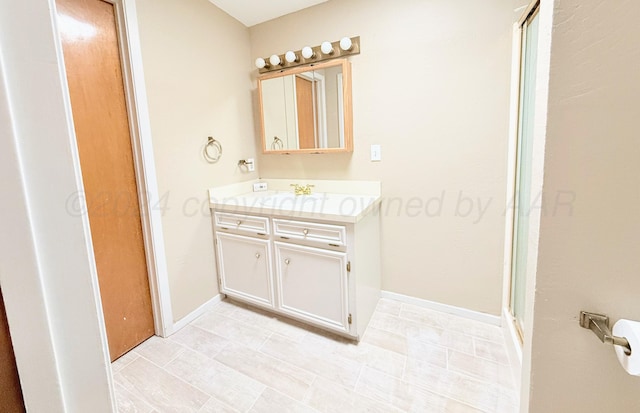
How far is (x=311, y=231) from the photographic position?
1800 millimetres

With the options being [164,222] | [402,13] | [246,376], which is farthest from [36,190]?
[402,13]

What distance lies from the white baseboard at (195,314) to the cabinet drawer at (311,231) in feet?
2.79

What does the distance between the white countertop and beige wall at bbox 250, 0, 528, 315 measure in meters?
0.12

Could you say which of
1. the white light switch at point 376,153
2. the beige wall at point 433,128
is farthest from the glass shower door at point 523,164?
the white light switch at point 376,153

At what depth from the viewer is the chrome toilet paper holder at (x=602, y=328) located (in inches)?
23.7

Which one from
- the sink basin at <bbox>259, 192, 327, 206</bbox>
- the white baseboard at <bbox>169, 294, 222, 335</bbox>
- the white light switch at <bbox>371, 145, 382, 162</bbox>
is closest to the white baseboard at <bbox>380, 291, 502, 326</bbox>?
the sink basin at <bbox>259, 192, 327, 206</bbox>

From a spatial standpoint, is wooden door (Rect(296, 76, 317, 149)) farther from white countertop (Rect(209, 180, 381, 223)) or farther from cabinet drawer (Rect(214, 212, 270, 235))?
cabinet drawer (Rect(214, 212, 270, 235))

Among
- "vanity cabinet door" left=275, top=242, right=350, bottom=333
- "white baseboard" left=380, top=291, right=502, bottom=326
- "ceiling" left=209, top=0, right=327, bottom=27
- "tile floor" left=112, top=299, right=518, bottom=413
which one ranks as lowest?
"tile floor" left=112, top=299, right=518, bottom=413

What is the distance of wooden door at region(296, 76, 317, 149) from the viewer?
2.21 m

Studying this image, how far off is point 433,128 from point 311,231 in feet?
3.49

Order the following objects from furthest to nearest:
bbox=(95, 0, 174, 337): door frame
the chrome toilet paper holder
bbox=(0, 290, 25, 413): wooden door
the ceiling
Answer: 1. the ceiling
2. bbox=(95, 0, 174, 337): door frame
3. the chrome toilet paper holder
4. bbox=(0, 290, 25, 413): wooden door

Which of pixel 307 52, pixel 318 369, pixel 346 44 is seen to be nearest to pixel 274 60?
pixel 307 52

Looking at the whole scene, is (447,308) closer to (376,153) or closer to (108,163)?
(376,153)

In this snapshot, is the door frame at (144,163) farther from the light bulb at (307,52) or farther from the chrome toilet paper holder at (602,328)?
the chrome toilet paper holder at (602,328)
